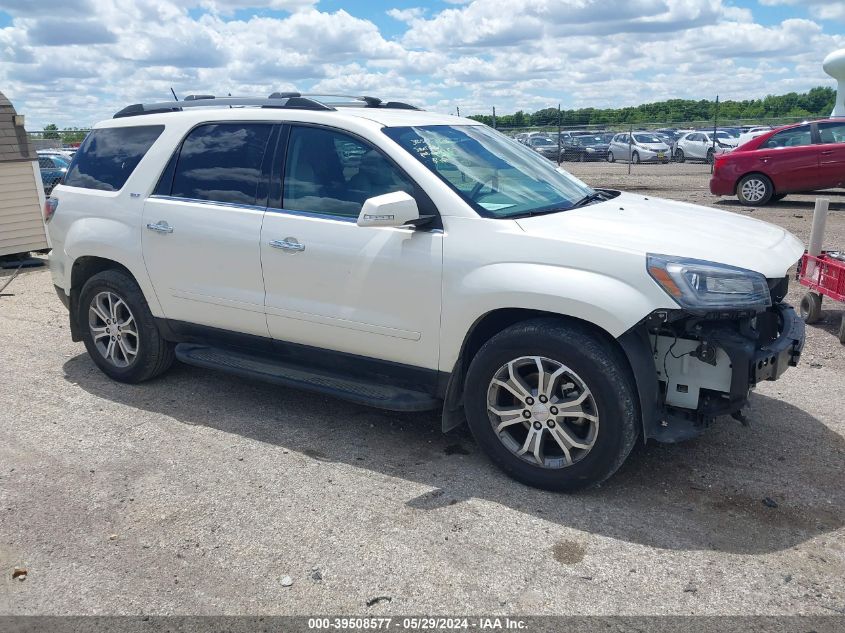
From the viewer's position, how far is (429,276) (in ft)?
13.4

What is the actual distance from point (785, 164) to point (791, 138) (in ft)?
1.91

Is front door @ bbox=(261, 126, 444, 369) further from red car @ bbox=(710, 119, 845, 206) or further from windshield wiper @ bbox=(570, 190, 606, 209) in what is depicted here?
red car @ bbox=(710, 119, 845, 206)

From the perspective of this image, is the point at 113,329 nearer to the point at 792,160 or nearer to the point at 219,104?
the point at 219,104

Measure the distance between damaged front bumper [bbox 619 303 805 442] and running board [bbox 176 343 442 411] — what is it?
1183 mm

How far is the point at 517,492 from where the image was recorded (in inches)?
157

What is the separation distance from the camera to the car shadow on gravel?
12.1 ft

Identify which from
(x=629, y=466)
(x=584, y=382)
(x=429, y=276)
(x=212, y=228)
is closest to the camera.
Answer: (x=584, y=382)

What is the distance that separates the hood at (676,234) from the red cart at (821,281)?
1.93m

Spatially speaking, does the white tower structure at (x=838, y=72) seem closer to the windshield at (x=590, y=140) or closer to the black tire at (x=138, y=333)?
the windshield at (x=590, y=140)

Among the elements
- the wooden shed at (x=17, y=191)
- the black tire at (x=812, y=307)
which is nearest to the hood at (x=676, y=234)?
the black tire at (x=812, y=307)

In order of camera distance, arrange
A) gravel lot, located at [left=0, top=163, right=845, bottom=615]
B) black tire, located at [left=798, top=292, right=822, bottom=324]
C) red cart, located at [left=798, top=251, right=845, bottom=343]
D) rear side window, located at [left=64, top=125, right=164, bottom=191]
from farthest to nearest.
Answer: black tire, located at [left=798, top=292, right=822, bottom=324], red cart, located at [left=798, top=251, right=845, bottom=343], rear side window, located at [left=64, top=125, right=164, bottom=191], gravel lot, located at [left=0, top=163, right=845, bottom=615]

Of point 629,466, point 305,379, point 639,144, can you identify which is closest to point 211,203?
point 305,379

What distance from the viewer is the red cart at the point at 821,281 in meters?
6.09

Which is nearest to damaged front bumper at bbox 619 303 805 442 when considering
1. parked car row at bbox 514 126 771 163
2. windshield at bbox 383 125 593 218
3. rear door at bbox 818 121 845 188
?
windshield at bbox 383 125 593 218
